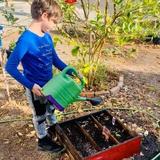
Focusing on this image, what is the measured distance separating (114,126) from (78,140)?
0.41m

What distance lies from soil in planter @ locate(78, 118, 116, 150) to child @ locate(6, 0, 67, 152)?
0.47 metres

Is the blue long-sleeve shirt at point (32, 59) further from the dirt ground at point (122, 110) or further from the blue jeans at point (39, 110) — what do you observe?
the dirt ground at point (122, 110)

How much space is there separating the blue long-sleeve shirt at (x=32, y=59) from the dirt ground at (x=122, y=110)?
2.74 ft

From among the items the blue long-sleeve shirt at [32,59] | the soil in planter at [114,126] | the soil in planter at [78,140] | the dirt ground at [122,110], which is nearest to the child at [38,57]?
the blue long-sleeve shirt at [32,59]

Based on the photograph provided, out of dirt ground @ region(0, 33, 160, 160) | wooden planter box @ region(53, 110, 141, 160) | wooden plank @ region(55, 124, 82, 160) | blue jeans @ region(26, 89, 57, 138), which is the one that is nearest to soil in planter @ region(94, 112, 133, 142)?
wooden planter box @ region(53, 110, 141, 160)

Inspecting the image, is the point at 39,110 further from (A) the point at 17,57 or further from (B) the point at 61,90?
(A) the point at 17,57

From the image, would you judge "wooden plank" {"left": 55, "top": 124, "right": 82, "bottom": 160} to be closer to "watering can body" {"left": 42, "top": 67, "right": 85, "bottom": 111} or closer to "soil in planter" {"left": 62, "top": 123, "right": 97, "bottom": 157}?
"soil in planter" {"left": 62, "top": 123, "right": 97, "bottom": 157}

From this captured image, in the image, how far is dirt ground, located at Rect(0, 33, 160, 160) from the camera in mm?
3434

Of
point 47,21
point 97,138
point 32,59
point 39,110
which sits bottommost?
point 97,138

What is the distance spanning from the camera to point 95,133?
344 centimetres

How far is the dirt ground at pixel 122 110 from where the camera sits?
11.3 feet

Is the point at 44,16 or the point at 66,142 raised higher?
the point at 44,16

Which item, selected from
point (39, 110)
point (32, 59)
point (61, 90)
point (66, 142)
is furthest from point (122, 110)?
point (32, 59)

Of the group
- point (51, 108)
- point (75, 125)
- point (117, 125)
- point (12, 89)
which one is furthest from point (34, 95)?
point (12, 89)
